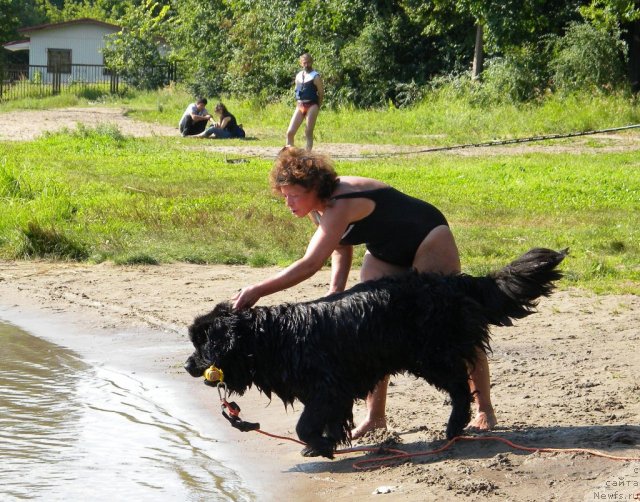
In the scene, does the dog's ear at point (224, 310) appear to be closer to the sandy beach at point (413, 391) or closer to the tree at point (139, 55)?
the sandy beach at point (413, 391)

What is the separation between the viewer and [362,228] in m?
5.56

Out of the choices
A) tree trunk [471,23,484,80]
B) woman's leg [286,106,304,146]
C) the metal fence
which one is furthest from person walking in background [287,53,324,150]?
the metal fence

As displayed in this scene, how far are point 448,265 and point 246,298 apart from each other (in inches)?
43.5

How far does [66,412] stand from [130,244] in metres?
4.59

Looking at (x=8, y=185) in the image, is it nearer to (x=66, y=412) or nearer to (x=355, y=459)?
(x=66, y=412)

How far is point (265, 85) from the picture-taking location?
36.3 meters

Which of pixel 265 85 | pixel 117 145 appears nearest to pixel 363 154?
pixel 117 145

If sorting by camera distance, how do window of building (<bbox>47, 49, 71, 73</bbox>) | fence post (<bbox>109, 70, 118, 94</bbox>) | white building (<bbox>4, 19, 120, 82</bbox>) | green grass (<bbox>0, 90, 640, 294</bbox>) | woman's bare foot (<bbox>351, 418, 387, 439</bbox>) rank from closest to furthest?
woman's bare foot (<bbox>351, 418, 387, 439</bbox>) < green grass (<bbox>0, 90, 640, 294</bbox>) < fence post (<bbox>109, 70, 118, 94</bbox>) < white building (<bbox>4, 19, 120, 82</bbox>) < window of building (<bbox>47, 49, 71, 73</bbox>)

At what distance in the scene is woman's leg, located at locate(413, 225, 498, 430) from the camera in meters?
5.61

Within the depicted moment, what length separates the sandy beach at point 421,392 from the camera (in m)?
5.05

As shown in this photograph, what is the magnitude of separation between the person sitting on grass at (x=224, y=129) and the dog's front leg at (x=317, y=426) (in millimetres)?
19345

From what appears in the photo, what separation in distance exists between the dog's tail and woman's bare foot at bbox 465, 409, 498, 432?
0.56 m

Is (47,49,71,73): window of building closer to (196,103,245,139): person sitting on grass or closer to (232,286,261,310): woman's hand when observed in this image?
(196,103,245,139): person sitting on grass

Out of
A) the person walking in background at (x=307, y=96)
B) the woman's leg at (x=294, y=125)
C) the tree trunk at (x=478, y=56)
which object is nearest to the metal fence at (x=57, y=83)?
the tree trunk at (x=478, y=56)
